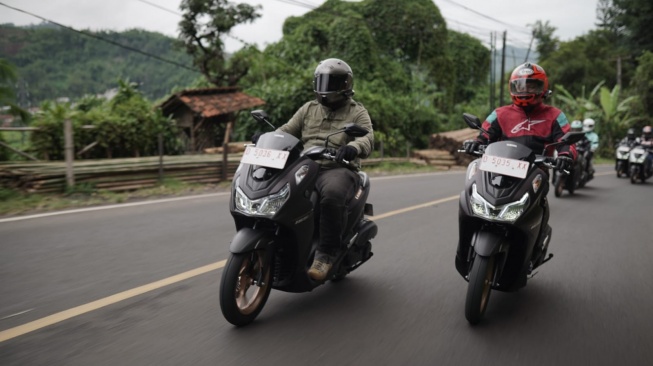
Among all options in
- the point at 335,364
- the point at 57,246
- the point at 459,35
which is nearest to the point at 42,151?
the point at 57,246

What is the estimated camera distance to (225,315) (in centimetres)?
344

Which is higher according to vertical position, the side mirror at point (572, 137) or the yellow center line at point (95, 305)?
the side mirror at point (572, 137)

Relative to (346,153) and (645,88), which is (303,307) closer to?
(346,153)

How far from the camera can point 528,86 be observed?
14.4ft

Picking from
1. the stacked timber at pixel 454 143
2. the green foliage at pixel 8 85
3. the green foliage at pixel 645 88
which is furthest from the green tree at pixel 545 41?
the green foliage at pixel 8 85

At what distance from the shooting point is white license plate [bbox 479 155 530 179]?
12.1 ft

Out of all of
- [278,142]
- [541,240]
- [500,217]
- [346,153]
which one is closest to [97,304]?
[278,142]

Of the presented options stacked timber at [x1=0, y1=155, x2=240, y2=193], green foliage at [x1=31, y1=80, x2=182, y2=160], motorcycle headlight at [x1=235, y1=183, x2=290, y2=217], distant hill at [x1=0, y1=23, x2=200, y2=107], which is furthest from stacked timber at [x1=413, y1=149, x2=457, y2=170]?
motorcycle headlight at [x1=235, y1=183, x2=290, y2=217]

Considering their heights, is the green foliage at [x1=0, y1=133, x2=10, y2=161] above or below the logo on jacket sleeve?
below

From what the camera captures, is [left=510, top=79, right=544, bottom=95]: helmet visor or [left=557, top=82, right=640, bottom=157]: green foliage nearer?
[left=510, top=79, right=544, bottom=95]: helmet visor

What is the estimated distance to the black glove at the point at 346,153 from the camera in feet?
12.6

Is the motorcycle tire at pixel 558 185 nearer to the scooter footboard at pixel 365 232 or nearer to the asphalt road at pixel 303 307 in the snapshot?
the asphalt road at pixel 303 307

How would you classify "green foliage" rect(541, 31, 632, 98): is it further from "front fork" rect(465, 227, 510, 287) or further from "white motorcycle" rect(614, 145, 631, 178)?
"front fork" rect(465, 227, 510, 287)

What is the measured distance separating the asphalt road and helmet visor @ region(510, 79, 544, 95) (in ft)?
5.45
